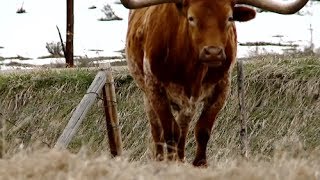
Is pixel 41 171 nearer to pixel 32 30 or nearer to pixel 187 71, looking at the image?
pixel 187 71

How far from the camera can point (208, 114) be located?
32.8ft

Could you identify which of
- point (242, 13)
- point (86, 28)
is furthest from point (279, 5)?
point (86, 28)

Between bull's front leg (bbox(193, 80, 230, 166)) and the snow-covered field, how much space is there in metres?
9.83

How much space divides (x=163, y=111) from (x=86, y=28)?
15.8 metres

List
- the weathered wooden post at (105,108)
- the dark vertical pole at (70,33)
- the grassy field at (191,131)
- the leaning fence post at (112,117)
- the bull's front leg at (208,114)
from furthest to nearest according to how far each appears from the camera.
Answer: the dark vertical pole at (70,33)
the grassy field at (191,131)
the leaning fence post at (112,117)
the weathered wooden post at (105,108)
the bull's front leg at (208,114)

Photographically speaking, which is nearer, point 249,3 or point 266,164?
point 266,164

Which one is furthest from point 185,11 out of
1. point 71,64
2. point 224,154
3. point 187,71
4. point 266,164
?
point 71,64

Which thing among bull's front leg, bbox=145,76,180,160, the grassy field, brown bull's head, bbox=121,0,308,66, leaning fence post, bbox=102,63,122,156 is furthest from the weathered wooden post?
brown bull's head, bbox=121,0,308,66

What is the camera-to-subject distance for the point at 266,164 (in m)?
6.32

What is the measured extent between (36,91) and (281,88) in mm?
4395

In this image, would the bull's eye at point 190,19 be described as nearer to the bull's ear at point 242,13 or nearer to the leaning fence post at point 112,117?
the bull's ear at point 242,13

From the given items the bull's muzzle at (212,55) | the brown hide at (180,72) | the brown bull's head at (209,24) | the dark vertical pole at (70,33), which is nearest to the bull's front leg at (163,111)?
the brown hide at (180,72)

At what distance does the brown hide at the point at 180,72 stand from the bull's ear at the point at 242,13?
0.6 inches

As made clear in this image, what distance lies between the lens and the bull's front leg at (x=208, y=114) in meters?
9.95
